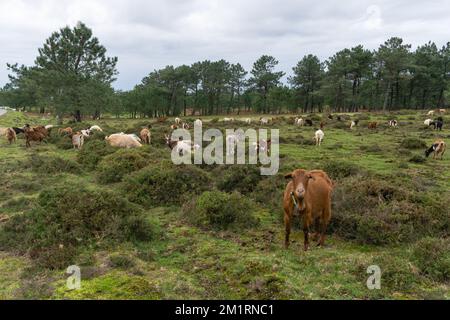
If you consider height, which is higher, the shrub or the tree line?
the tree line

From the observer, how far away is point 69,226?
26.8ft

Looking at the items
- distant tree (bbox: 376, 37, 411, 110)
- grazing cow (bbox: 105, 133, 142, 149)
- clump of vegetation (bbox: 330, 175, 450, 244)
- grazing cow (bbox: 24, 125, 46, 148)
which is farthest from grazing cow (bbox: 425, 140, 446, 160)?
distant tree (bbox: 376, 37, 411, 110)

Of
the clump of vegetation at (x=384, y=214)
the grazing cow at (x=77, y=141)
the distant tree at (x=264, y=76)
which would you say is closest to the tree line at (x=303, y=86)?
the distant tree at (x=264, y=76)

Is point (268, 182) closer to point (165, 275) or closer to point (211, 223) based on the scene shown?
point (211, 223)

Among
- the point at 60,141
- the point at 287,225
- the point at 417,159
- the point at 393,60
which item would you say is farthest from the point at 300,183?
the point at 393,60

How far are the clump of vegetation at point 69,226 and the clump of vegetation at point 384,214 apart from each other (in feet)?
15.7

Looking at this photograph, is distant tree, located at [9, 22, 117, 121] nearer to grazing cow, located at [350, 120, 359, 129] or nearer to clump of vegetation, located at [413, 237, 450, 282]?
grazing cow, located at [350, 120, 359, 129]

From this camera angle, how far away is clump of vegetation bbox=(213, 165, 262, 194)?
12.5m

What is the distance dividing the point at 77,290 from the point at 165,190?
19.1 ft

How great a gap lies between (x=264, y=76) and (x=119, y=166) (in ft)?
233

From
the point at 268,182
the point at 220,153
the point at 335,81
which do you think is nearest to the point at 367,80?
the point at 335,81

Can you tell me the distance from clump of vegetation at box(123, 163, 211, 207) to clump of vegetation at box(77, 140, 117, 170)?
5.30 metres

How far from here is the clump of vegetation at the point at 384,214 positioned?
8.05m
